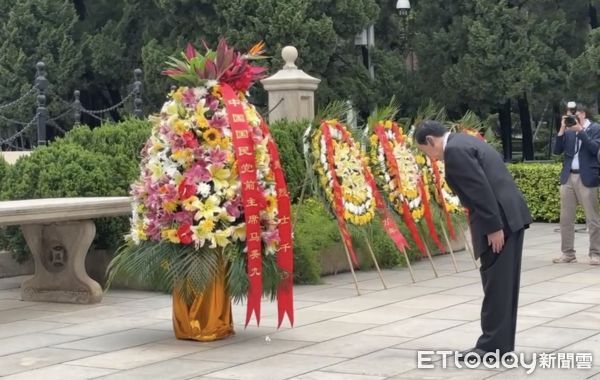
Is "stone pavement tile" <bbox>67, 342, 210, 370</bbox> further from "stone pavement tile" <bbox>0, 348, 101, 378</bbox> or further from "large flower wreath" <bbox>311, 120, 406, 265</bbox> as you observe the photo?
"large flower wreath" <bbox>311, 120, 406, 265</bbox>

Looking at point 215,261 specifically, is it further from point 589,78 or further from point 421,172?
point 589,78

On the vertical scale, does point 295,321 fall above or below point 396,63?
below

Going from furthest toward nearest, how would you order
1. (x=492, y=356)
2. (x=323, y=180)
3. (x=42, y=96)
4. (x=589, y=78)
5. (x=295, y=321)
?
1. (x=589, y=78)
2. (x=42, y=96)
3. (x=323, y=180)
4. (x=295, y=321)
5. (x=492, y=356)

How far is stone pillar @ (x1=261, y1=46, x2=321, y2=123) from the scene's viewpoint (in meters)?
14.8

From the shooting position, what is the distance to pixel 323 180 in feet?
38.9

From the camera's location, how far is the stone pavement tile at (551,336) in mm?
8312

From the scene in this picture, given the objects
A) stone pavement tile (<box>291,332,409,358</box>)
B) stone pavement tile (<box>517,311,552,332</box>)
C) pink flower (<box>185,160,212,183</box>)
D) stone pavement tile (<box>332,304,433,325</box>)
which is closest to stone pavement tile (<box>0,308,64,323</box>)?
pink flower (<box>185,160,212,183</box>)

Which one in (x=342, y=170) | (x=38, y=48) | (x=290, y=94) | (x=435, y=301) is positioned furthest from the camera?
(x=38, y=48)

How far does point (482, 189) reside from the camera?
7453mm

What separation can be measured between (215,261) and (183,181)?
0.66m

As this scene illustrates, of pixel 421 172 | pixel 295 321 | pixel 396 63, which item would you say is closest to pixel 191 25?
pixel 396 63

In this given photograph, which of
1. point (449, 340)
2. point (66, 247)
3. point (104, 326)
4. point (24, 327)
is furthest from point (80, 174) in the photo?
point (449, 340)

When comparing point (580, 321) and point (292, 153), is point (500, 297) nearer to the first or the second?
point (580, 321)

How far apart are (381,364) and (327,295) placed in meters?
3.71
